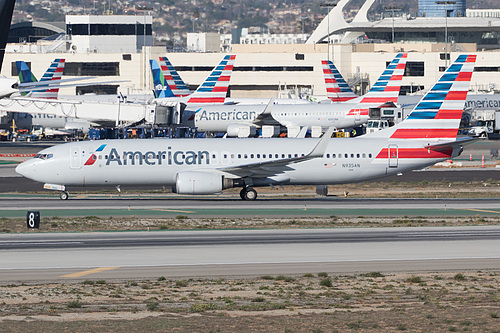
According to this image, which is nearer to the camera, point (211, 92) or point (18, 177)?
point (18, 177)

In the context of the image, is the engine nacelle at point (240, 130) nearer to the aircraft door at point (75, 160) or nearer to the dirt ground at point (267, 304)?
the aircraft door at point (75, 160)

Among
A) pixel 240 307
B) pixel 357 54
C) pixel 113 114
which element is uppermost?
pixel 357 54

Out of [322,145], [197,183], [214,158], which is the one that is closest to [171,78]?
[214,158]

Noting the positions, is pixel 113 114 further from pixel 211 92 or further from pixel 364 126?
pixel 364 126

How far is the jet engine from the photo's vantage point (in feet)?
170

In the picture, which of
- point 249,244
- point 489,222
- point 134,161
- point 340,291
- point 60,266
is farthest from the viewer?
point 134,161

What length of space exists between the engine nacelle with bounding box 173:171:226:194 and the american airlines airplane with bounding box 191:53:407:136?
47.4 m

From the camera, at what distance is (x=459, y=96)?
54000mm

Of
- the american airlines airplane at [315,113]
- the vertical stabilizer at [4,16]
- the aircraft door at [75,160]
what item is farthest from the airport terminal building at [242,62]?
the vertical stabilizer at [4,16]

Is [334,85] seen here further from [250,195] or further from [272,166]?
[272,166]

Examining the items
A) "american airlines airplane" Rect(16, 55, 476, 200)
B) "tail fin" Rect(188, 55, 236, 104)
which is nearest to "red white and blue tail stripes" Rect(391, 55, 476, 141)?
"american airlines airplane" Rect(16, 55, 476, 200)

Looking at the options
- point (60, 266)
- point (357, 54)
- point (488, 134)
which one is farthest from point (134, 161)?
point (357, 54)

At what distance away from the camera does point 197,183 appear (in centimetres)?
5172

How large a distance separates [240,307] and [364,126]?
291 ft
